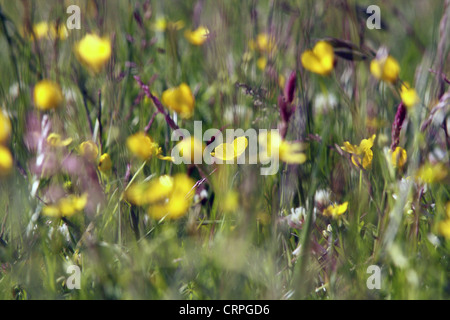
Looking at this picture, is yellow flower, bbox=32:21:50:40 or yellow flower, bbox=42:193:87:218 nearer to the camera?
yellow flower, bbox=42:193:87:218

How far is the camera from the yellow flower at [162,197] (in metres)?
0.93

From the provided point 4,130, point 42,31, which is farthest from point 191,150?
point 42,31

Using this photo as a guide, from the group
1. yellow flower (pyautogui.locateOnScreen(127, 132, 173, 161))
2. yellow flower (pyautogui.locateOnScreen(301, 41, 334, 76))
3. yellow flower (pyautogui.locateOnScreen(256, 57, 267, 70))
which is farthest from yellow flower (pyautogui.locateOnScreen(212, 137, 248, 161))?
yellow flower (pyautogui.locateOnScreen(256, 57, 267, 70))

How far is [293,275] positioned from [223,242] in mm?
137

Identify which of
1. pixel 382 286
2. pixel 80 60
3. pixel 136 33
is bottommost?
pixel 382 286

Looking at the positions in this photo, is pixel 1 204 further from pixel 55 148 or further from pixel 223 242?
pixel 223 242

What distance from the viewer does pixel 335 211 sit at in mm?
956

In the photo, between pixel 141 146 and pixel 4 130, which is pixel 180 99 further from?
pixel 4 130

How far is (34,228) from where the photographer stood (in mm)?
992

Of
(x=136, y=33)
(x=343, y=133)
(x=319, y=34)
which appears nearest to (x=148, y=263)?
(x=343, y=133)

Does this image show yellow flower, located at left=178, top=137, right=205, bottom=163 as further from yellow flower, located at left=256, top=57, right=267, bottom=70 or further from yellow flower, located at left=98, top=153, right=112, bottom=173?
yellow flower, located at left=256, top=57, right=267, bottom=70

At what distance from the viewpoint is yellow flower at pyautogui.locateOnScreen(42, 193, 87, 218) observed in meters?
0.90

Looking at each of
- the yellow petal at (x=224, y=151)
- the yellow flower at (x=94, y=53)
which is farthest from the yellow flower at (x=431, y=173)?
the yellow flower at (x=94, y=53)

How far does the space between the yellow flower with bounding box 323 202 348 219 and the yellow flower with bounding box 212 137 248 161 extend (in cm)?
20
